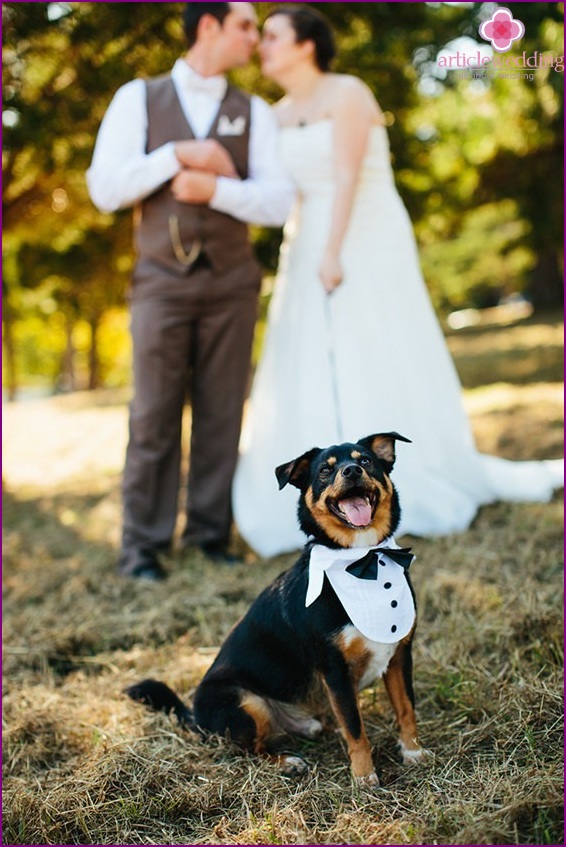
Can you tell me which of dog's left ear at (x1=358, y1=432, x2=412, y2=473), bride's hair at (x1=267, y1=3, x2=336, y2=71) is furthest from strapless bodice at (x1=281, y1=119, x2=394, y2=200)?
dog's left ear at (x1=358, y1=432, x2=412, y2=473)

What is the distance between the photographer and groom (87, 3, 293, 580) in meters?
4.15

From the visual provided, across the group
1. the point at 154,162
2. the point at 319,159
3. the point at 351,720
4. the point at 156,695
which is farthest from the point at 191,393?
the point at 351,720

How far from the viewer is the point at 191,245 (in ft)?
13.7

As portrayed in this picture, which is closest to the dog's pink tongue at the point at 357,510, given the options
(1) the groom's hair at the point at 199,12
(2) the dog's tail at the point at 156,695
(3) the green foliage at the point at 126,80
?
(2) the dog's tail at the point at 156,695

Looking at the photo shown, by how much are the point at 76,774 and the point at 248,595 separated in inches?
59.1

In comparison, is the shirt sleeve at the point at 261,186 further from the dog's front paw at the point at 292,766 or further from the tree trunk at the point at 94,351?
the tree trunk at the point at 94,351

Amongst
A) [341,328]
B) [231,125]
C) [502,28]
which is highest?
[502,28]

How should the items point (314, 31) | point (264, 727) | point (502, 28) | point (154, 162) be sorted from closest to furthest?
point (264, 727), point (154, 162), point (314, 31), point (502, 28)

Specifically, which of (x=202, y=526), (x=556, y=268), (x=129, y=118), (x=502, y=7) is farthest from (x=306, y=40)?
(x=556, y=268)

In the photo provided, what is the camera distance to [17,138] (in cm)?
527

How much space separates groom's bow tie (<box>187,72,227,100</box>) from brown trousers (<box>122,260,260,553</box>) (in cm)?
90

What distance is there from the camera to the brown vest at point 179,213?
163 inches

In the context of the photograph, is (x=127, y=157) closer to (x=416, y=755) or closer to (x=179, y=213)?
(x=179, y=213)

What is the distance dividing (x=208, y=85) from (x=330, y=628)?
313cm
